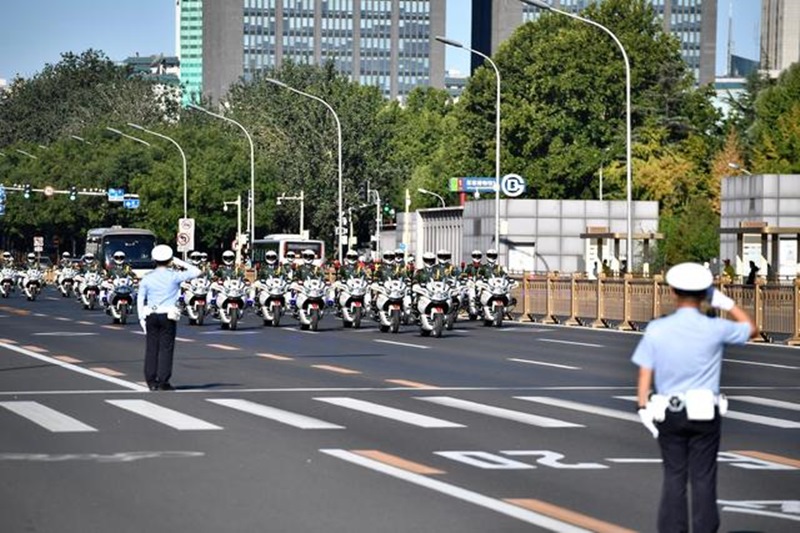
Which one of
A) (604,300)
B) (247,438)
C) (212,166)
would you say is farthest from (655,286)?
(212,166)

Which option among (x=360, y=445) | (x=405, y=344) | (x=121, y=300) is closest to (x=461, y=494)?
(x=360, y=445)

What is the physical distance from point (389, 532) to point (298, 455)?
4.23 meters

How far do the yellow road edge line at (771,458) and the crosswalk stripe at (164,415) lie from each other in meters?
4.71

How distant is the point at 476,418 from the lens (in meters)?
18.6

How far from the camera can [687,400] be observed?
9.45m

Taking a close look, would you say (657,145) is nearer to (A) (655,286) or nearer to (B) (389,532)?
(A) (655,286)

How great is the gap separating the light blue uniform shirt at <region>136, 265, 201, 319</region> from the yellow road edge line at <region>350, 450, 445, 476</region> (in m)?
6.62

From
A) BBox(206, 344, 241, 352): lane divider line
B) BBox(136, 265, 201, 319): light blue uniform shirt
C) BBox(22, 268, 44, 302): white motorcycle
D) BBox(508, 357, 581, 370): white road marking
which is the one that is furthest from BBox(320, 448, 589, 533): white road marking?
BBox(22, 268, 44, 302): white motorcycle

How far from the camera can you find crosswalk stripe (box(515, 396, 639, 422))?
63.0 feet

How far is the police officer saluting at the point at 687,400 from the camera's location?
31.1ft

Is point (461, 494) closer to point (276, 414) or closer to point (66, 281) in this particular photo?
point (276, 414)

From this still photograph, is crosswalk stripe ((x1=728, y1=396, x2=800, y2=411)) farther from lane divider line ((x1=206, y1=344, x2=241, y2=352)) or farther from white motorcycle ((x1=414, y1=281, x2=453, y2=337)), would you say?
white motorcycle ((x1=414, y1=281, x2=453, y2=337))

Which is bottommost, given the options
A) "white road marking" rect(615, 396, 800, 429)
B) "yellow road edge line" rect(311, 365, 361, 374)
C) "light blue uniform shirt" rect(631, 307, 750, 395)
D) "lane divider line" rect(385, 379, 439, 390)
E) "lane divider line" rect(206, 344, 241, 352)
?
"white road marking" rect(615, 396, 800, 429)

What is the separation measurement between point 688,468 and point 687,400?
355 millimetres
